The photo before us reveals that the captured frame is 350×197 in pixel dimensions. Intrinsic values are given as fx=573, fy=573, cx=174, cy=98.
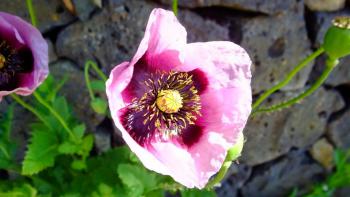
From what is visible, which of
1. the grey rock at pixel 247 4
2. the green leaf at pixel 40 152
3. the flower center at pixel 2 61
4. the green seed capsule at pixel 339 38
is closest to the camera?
the green seed capsule at pixel 339 38

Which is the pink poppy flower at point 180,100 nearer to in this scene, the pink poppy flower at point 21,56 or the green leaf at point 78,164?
the pink poppy flower at point 21,56

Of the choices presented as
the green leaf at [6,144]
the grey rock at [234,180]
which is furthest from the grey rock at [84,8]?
the grey rock at [234,180]

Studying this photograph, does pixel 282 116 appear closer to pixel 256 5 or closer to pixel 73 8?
pixel 256 5

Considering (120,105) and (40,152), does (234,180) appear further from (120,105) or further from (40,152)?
(120,105)

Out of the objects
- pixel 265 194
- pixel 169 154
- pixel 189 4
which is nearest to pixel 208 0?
pixel 189 4

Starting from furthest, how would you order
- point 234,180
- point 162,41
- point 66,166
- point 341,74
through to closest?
point 234,180 < point 341,74 < point 66,166 < point 162,41

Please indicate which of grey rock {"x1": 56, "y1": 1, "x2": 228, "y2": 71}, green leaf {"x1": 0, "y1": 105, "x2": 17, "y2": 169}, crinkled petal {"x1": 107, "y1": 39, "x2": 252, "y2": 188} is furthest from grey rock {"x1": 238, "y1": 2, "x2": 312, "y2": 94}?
green leaf {"x1": 0, "y1": 105, "x2": 17, "y2": 169}

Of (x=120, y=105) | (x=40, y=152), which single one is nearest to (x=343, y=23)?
(x=120, y=105)

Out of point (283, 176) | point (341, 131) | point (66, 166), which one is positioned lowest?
point (283, 176)
